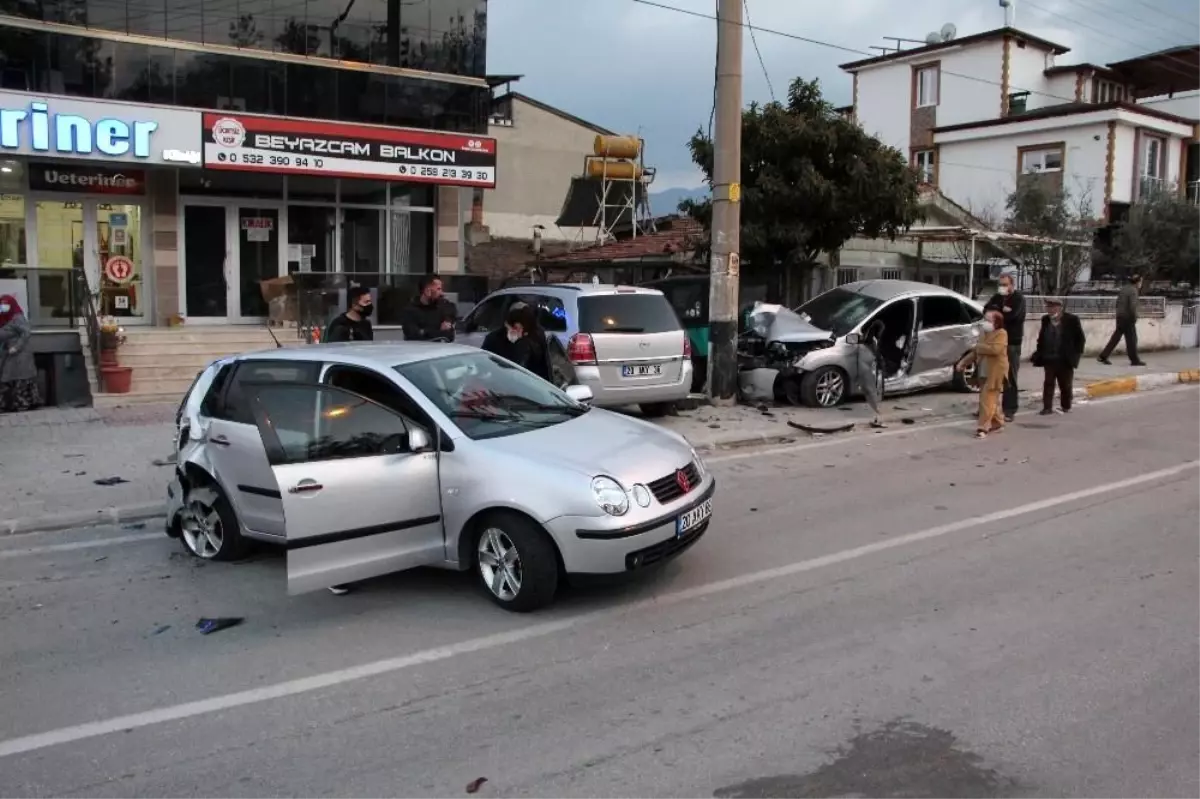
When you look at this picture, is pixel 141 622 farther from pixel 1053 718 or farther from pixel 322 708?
pixel 1053 718

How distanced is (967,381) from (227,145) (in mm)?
12217

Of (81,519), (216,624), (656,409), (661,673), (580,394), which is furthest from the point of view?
(656,409)

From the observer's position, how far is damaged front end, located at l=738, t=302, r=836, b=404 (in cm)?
1369

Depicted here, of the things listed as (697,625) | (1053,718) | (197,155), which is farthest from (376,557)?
(197,155)

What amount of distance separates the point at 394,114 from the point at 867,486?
12.2 metres

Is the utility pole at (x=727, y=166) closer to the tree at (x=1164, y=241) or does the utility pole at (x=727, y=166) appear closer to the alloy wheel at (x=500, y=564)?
the alloy wheel at (x=500, y=564)

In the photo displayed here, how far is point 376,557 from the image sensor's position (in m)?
5.59

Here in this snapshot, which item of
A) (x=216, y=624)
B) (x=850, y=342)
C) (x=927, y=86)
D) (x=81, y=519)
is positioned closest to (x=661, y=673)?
(x=216, y=624)

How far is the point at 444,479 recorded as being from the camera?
18.8 ft

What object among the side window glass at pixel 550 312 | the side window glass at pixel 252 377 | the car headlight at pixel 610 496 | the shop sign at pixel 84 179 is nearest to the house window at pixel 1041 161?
the side window glass at pixel 550 312

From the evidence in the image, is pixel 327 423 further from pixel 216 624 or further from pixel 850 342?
pixel 850 342

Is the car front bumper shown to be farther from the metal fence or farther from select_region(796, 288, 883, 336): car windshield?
the metal fence

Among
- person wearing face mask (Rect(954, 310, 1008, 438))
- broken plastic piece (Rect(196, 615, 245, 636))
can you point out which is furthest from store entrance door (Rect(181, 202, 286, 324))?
broken plastic piece (Rect(196, 615, 245, 636))

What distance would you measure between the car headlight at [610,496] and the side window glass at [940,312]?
10192 millimetres
